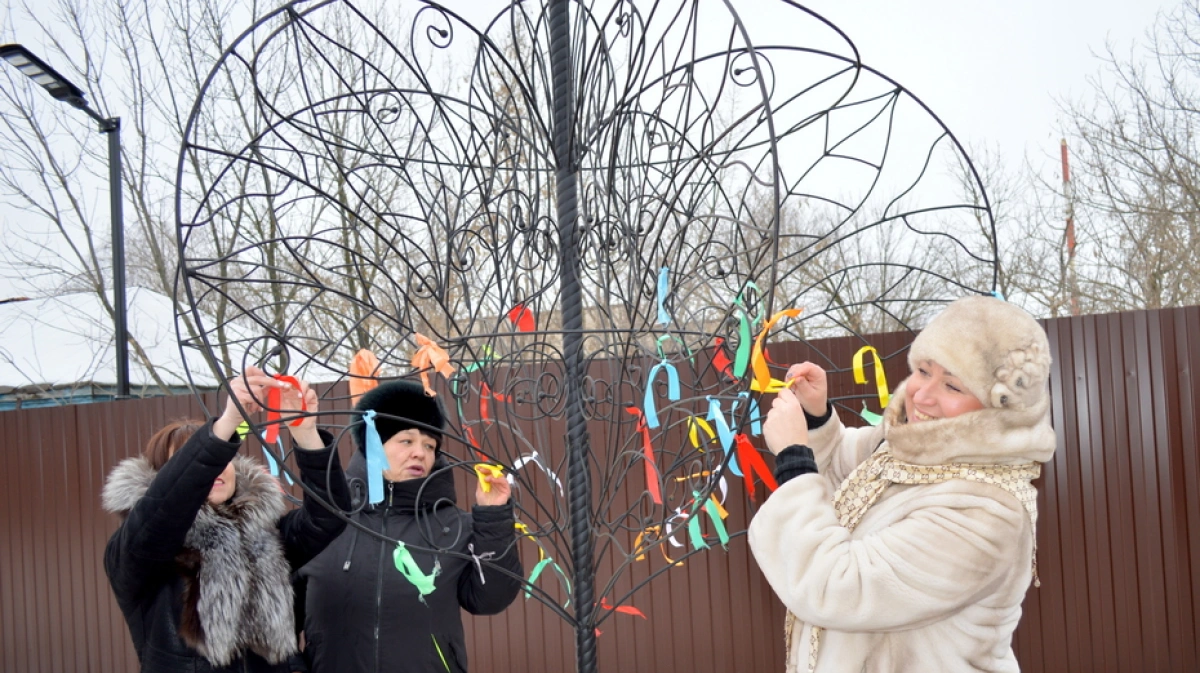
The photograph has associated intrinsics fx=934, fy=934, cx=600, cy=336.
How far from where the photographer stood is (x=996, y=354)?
4.96 feet

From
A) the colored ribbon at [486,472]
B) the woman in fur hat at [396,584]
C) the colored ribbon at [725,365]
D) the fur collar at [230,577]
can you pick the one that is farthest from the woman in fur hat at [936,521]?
the fur collar at [230,577]

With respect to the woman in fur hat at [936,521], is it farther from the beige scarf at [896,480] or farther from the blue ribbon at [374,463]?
the blue ribbon at [374,463]

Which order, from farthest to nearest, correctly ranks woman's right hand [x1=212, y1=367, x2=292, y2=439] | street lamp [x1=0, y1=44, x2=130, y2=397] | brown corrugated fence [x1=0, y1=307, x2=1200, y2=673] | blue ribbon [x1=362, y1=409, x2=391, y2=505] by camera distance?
street lamp [x1=0, y1=44, x2=130, y2=397] → brown corrugated fence [x1=0, y1=307, x2=1200, y2=673] → woman's right hand [x1=212, y1=367, x2=292, y2=439] → blue ribbon [x1=362, y1=409, x2=391, y2=505]

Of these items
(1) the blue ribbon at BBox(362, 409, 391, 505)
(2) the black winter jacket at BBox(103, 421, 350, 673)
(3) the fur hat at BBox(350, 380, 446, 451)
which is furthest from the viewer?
(3) the fur hat at BBox(350, 380, 446, 451)

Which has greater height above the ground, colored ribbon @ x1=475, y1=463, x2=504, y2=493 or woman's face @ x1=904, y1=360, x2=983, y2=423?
woman's face @ x1=904, y1=360, x2=983, y2=423

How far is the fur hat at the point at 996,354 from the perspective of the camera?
1.50 m

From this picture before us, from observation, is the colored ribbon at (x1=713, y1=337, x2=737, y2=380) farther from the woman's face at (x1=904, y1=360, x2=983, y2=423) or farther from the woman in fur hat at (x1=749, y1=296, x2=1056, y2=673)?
the woman's face at (x1=904, y1=360, x2=983, y2=423)

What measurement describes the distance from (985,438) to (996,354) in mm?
137

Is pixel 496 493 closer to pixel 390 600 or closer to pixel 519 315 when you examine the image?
pixel 519 315

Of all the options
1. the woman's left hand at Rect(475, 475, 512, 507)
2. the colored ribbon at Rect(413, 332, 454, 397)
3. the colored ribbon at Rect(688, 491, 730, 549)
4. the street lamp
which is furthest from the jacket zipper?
the street lamp

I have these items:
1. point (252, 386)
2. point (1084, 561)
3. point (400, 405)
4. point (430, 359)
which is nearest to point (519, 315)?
point (430, 359)

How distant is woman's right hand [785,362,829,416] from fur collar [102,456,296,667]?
1.23 meters

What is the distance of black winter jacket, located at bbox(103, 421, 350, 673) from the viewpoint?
1862 mm

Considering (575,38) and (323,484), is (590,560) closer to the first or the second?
(323,484)
